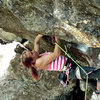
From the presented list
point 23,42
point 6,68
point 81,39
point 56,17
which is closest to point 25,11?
point 56,17

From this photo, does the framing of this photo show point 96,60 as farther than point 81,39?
Yes

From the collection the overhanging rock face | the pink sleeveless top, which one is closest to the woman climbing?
the pink sleeveless top

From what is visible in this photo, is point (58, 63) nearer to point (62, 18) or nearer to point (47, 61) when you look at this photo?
point (47, 61)

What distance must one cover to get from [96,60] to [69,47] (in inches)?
32.0

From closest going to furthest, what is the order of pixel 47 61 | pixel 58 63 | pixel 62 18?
pixel 62 18
pixel 47 61
pixel 58 63

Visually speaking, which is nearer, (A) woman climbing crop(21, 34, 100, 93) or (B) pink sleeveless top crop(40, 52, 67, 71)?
(A) woman climbing crop(21, 34, 100, 93)

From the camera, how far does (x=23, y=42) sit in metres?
5.97

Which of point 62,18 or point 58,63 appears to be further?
point 58,63

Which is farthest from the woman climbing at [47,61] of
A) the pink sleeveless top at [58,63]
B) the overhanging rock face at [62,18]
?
the overhanging rock face at [62,18]

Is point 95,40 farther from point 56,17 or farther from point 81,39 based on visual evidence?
point 56,17

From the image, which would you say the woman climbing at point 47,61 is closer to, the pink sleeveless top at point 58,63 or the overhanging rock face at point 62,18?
the pink sleeveless top at point 58,63

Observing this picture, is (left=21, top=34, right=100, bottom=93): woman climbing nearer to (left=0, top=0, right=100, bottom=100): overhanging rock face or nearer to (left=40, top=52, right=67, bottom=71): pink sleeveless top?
(left=40, top=52, right=67, bottom=71): pink sleeveless top

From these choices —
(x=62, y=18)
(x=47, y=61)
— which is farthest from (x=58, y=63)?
(x=62, y=18)

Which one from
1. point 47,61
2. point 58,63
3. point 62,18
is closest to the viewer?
point 62,18
